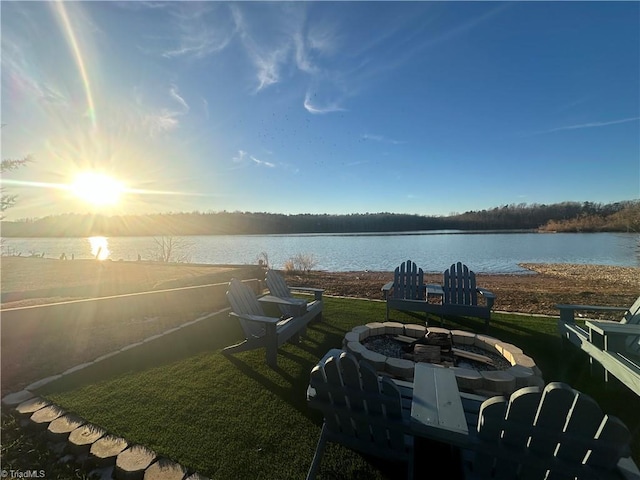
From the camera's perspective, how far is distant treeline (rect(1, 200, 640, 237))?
127 ft

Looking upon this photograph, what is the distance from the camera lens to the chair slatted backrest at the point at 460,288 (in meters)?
4.46

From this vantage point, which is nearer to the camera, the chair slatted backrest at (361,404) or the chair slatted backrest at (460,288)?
the chair slatted backrest at (361,404)

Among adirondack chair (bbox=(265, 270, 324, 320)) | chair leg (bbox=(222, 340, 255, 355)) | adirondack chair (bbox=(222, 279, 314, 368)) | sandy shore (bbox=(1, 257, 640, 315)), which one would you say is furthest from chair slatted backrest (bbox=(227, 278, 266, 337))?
sandy shore (bbox=(1, 257, 640, 315))

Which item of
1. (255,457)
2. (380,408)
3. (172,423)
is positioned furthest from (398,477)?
(172,423)

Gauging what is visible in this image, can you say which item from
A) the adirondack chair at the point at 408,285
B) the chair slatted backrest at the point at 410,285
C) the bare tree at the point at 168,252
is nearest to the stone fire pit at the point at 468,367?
the adirondack chair at the point at 408,285

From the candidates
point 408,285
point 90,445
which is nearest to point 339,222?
point 408,285

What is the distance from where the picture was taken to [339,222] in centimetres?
5119

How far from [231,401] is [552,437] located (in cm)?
231

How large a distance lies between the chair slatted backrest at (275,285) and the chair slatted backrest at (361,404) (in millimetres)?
2629

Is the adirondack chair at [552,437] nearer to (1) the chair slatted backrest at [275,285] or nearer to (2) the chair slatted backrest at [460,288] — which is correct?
(1) the chair slatted backrest at [275,285]

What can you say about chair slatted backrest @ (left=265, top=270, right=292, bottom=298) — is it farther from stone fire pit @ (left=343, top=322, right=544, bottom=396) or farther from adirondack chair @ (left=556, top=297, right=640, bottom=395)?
adirondack chair @ (left=556, top=297, right=640, bottom=395)

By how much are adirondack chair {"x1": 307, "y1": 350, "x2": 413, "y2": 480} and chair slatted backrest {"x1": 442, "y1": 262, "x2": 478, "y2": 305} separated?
10.9 feet

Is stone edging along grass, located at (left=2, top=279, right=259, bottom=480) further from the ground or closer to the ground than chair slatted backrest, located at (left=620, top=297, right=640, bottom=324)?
closer to the ground

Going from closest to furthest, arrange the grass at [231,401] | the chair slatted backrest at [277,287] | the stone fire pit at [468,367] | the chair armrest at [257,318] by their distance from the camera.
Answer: the grass at [231,401]
the stone fire pit at [468,367]
the chair armrest at [257,318]
the chair slatted backrest at [277,287]
